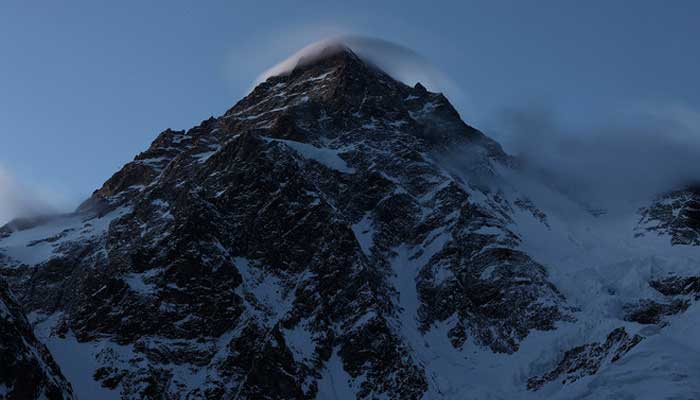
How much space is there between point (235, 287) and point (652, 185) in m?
88.5

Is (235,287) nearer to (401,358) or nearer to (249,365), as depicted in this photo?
(249,365)

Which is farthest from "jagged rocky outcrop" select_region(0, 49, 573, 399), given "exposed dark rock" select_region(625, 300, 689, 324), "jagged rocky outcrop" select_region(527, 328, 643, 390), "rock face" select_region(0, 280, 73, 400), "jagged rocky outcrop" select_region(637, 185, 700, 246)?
"rock face" select_region(0, 280, 73, 400)

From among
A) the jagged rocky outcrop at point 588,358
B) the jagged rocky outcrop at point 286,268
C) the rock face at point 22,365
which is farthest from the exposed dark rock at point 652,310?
the rock face at point 22,365

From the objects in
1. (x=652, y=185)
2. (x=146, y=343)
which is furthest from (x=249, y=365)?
(x=652, y=185)

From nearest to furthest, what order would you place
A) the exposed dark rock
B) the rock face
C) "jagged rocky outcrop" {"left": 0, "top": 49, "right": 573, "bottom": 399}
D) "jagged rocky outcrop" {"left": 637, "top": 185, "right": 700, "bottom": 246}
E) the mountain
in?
the rock face, the mountain, "jagged rocky outcrop" {"left": 0, "top": 49, "right": 573, "bottom": 399}, the exposed dark rock, "jagged rocky outcrop" {"left": 637, "top": 185, "right": 700, "bottom": 246}

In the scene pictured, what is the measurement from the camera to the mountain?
348 ft

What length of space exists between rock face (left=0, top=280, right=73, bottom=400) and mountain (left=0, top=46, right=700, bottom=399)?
20464 mm

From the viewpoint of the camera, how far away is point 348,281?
404 ft

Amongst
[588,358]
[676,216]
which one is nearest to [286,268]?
[588,358]

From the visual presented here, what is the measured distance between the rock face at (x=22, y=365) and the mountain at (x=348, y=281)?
20464mm

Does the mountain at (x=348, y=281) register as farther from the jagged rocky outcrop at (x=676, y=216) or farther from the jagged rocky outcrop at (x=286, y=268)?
the jagged rocky outcrop at (x=676, y=216)

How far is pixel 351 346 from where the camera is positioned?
375ft

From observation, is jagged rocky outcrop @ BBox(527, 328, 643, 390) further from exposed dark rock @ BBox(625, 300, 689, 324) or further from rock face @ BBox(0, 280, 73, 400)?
rock face @ BBox(0, 280, 73, 400)

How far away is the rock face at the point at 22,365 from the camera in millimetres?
75312
